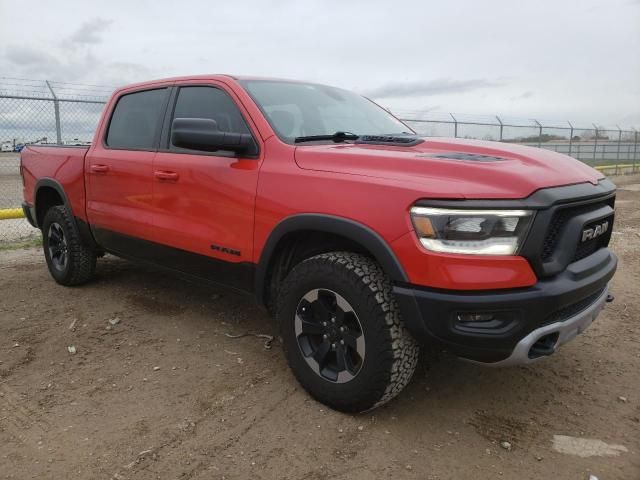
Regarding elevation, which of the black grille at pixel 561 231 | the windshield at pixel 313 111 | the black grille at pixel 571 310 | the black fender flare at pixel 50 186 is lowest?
the black grille at pixel 571 310

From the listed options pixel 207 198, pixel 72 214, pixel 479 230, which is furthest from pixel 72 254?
pixel 479 230

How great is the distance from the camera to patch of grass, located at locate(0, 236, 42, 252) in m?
6.88

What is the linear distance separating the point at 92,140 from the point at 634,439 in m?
4.45

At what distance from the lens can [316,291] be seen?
277 centimetres

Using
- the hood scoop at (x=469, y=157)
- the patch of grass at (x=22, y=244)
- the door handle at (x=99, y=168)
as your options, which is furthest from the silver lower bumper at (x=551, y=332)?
the patch of grass at (x=22, y=244)

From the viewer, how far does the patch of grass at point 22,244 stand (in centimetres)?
688

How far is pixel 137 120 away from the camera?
4.25 metres

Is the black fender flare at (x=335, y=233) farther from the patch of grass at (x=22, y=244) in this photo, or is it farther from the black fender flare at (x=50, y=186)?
the patch of grass at (x=22, y=244)

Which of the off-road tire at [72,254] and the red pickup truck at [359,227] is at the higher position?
the red pickup truck at [359,227]

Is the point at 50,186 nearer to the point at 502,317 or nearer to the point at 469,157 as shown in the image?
the point at 469,157

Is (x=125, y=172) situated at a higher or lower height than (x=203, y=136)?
lower

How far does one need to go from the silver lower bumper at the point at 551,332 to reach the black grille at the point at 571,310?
0.06 feet

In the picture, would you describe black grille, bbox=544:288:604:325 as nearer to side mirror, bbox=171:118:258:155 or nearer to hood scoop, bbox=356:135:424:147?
hood scoop, bbox=356:135:424:147

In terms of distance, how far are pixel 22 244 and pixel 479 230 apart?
6.68 metres
